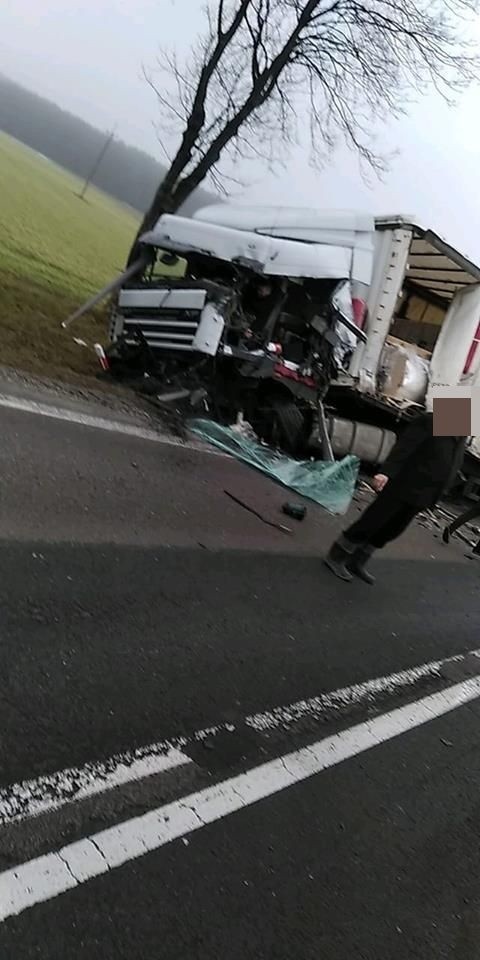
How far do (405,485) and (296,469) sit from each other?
3.45 meters

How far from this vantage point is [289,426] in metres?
11.6

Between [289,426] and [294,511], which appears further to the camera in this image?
[289,426]

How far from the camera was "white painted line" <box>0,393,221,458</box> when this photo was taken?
7.78m

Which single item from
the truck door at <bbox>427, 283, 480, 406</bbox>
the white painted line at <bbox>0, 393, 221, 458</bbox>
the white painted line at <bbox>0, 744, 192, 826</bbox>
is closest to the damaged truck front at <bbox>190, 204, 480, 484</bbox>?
the truck door at <bbox>427, 283, 480, 406</bbox>

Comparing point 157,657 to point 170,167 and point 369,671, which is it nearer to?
point 369,671

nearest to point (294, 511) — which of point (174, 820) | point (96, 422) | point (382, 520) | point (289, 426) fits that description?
point (382, 520)

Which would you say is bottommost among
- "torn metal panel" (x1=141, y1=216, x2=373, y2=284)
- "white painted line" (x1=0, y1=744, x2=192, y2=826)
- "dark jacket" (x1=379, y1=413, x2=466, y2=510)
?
"white painted line" (x1=0, y1=744, x2=192, y2=826)

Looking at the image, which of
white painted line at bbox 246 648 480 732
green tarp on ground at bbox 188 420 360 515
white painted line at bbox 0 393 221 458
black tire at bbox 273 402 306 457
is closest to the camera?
white painted line at bbox 246 648 480 732

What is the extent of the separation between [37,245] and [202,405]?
15515 mm

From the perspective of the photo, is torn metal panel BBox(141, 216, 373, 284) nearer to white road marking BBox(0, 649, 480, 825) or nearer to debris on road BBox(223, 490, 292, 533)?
debris on road BBox(223, 490, 292, 533)

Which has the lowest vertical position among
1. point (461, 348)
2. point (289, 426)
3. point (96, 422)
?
point (96, 422)

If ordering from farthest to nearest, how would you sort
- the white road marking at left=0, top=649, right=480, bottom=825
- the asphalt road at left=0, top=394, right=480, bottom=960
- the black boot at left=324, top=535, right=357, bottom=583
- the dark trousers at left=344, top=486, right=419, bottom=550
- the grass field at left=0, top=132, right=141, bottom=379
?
the grass field at left=0, top=132, right=141, bottom=379 → the black boot at left=324, top=535, right=357, bottom=583 → the dark trousers at left=344, top=486, right=419, bottom=550 → the white road marking at left=0, top=649, right=480, bottom=825 → the asphalt road at left=0, top=394, right=480, bottom=960

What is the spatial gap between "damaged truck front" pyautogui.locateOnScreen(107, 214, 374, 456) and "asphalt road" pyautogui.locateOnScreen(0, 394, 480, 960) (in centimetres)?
403

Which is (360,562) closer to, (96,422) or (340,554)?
(340,554)
